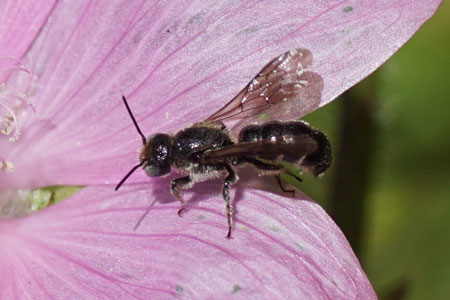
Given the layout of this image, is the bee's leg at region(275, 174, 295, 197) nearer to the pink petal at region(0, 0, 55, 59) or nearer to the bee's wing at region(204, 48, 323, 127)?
the bee's wing at region(204, 48, 323, 127)

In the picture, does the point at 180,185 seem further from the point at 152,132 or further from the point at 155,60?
the point at 155,60

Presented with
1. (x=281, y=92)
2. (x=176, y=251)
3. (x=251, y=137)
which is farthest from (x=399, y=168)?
(x=176, y=251)

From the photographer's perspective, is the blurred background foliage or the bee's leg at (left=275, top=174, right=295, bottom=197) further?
the blurred background foliage

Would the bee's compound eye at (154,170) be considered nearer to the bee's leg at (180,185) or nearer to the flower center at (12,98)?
the bee's leg at (180,185)

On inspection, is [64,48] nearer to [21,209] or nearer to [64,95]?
[64,95]

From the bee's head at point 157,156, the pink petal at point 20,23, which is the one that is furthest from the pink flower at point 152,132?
the bee's head at point 157,156

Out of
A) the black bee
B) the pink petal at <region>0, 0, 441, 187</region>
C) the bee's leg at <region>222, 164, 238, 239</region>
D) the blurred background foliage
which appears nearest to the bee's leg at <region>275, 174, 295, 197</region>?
the black bee

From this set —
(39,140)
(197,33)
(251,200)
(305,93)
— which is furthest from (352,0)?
(39,140)
